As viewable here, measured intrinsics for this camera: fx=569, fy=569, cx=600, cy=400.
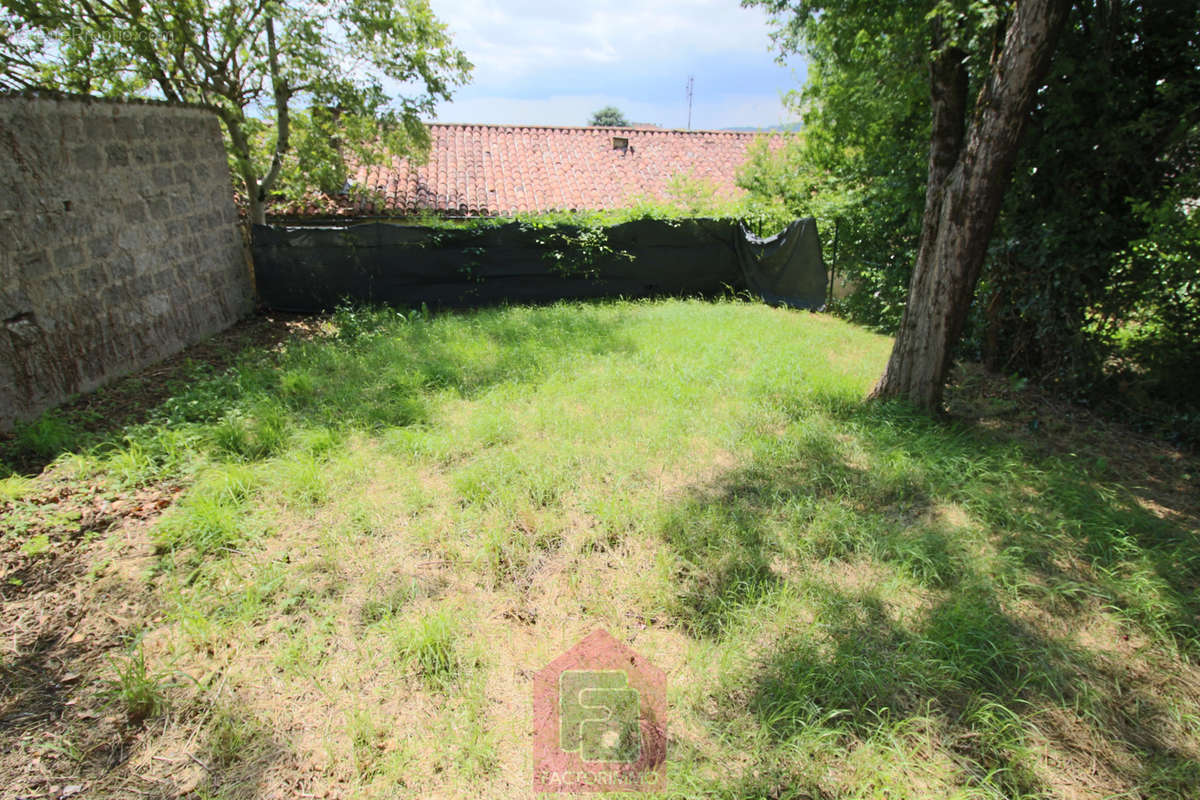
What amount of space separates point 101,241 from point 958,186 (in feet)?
23.2

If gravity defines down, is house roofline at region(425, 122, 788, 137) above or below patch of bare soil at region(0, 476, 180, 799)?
above

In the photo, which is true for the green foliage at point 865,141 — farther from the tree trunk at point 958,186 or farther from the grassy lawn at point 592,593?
the grassy lawn at point 592,593

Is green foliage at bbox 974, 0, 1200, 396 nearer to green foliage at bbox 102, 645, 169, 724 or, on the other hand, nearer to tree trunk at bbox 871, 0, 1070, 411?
tree trunk at bbox 871, 0, 1070, 411

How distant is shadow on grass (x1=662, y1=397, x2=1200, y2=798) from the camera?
190 centimetres

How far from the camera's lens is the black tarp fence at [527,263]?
7.86 meters

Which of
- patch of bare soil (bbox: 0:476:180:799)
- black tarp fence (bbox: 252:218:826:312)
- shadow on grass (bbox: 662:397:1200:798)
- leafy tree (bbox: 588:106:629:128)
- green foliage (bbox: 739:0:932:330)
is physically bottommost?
patch of bare soil (bbox: 0:476:180:799)

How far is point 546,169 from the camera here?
50.1 ft

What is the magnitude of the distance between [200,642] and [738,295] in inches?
338

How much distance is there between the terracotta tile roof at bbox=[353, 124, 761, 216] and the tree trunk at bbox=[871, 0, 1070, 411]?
9409 mm

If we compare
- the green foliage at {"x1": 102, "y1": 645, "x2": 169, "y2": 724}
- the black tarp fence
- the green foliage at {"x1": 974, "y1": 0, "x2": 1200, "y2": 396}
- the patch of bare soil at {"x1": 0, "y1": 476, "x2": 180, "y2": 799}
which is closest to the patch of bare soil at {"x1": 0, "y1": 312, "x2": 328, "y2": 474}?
the black tarp fence

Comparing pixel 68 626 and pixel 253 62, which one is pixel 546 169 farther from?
pixel 68 626

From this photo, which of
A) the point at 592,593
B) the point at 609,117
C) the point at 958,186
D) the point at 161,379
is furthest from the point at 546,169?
the point at 609,117

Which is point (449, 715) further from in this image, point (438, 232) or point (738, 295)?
point (738, 295)

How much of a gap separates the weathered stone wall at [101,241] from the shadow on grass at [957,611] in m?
5.08
